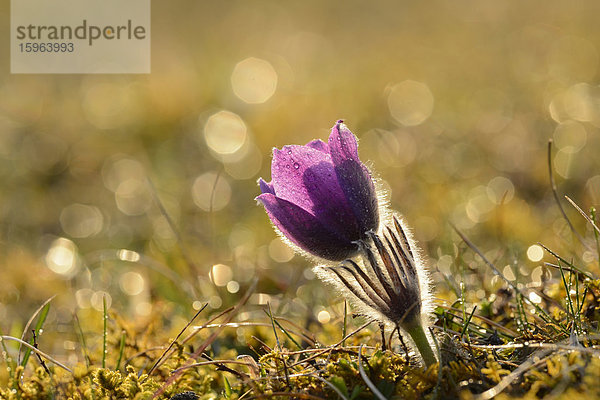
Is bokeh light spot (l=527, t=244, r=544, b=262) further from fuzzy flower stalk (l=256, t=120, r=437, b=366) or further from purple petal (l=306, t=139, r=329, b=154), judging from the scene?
purple petal (l=306, t=139, r=329, b=154)

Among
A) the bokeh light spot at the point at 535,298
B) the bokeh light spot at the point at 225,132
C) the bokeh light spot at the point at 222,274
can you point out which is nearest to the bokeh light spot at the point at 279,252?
Result: the bokeh light spot at the point at 222,274

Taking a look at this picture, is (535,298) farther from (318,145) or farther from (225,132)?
(225,132)

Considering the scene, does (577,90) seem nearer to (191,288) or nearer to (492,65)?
(492,65)

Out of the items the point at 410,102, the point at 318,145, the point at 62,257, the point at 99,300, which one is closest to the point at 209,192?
the point at 62,257

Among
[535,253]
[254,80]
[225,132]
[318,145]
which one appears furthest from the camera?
[254,80]

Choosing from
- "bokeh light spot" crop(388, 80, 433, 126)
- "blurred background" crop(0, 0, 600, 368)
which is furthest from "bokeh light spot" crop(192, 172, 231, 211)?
"bokeh light spot" crop(388, 80, 433, 126)

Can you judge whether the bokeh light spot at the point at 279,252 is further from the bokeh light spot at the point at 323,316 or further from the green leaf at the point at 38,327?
the green leaf at the point at 38,327
